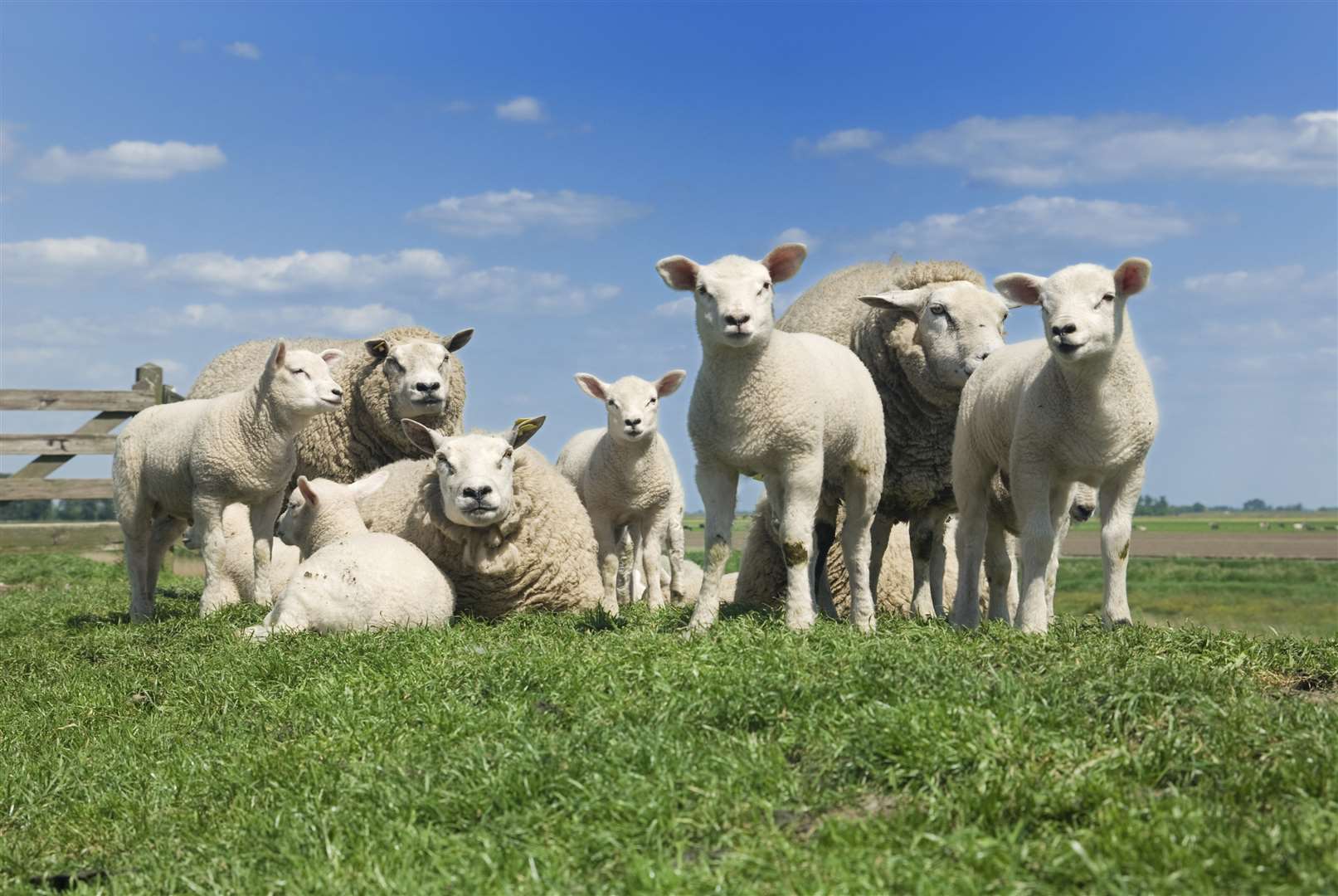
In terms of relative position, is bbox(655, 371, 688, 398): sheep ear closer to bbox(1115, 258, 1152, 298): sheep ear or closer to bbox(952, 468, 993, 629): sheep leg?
bbox(952, 468, 993, 629): sheep leg

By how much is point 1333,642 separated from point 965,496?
2115 mm

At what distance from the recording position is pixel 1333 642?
6.42m

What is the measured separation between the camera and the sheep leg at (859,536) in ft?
24.0

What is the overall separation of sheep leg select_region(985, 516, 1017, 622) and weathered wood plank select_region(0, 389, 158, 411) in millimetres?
14751

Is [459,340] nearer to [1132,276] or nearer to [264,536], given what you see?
[264,536]

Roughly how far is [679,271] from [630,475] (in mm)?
3696

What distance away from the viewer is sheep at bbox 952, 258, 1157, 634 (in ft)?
21.5

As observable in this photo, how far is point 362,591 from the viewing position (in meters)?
7.99

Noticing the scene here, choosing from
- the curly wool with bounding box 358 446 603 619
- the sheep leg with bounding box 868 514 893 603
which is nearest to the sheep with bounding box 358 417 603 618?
the curly wool with bounding box 358 446 603 619

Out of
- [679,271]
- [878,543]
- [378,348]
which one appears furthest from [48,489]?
[679,271]

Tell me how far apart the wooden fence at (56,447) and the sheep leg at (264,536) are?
9939 mm

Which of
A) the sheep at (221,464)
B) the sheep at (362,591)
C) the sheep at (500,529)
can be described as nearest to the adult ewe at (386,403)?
the sheep at (221,464)

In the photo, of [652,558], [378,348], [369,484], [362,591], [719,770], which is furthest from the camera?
[378,348]

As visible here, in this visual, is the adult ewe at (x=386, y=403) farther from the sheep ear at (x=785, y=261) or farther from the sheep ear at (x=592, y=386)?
the sheep ear at (x=785, y=261)
